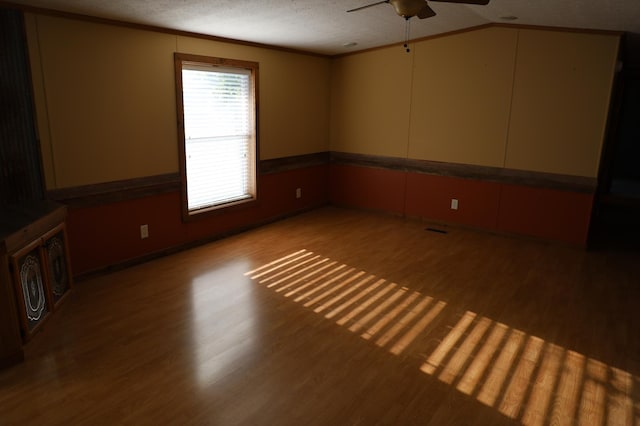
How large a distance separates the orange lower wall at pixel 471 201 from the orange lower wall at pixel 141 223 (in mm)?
1205

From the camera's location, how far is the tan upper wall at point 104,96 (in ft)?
10.8

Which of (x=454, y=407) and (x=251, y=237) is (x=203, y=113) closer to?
(x=251, y=237)

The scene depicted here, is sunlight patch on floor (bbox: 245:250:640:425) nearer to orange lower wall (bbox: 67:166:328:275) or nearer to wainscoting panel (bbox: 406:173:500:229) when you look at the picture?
orange lower wall (bbox: 67:166:328:275)

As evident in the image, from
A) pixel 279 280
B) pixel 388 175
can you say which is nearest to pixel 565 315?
pixel 279 280

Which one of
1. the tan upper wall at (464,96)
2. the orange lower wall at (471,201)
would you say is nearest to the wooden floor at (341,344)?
the orange lower wall at (471,201)

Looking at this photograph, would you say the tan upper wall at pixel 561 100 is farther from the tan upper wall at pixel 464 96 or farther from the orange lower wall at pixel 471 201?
the orange lower wall at pixel 471 201

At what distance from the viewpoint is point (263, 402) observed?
222 cm

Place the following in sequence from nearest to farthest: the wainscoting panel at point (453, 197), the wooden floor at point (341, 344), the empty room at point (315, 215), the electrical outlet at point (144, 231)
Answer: the wooden floor at point (341, 344) < the empty room at point (315, 215) < the electrical outlet at point (144, 231) < the wainscoting panel at point (453, 197)

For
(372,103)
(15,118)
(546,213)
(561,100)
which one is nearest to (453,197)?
(546,213)

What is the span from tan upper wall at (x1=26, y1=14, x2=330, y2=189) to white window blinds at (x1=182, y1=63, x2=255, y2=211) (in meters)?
0.22

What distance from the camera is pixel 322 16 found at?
157 inches

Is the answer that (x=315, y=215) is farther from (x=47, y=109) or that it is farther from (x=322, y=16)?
(x=47, y=109)

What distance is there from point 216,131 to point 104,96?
1311mm

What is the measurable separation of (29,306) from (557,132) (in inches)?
203
